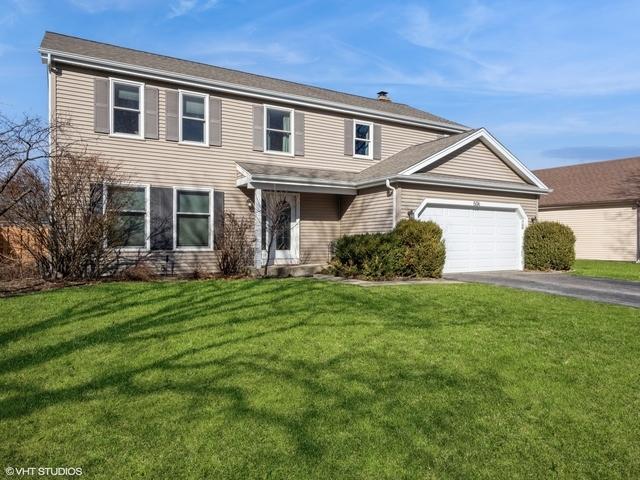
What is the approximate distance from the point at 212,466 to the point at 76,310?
17.0 ft

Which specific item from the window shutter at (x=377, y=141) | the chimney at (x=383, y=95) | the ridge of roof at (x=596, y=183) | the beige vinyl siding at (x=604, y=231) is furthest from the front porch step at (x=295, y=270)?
the ridge of roof at (x=596, y=183)

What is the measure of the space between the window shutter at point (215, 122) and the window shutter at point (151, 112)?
58.7 inches

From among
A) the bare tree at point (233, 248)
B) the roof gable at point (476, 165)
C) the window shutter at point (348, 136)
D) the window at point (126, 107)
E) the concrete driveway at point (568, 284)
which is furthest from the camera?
the window shutter at point (348, 136)

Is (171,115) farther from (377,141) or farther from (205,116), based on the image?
(377,141)

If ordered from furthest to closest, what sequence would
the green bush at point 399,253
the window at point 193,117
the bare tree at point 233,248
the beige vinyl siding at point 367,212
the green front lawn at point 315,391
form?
the beige vinyl siding at point 367,212
the window at point 193,117
the bare tree at point 233,248
the green bush at point 399,253
the green front lawn at point 315,391

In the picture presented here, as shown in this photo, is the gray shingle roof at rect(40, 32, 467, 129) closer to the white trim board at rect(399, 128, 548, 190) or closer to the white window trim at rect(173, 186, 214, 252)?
the white trim board at rect(399, 128, 548, 190)

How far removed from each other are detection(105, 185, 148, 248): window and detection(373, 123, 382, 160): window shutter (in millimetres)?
7809

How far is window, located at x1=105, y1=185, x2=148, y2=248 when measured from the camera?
11.5 meters

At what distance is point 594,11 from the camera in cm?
1236

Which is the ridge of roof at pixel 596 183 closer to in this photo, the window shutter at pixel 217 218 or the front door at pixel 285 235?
the front door at pixel 285 235

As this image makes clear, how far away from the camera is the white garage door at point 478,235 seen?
14328mm

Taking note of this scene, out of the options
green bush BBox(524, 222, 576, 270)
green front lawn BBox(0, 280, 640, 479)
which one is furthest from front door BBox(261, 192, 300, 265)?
green bush BBox(524, 222, 576, 270)

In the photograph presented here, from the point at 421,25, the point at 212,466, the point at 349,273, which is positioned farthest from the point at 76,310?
the point at 421,25

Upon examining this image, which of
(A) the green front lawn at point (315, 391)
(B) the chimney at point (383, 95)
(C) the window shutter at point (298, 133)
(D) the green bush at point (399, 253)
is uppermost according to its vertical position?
(B) the chimney at point (383, 95)
